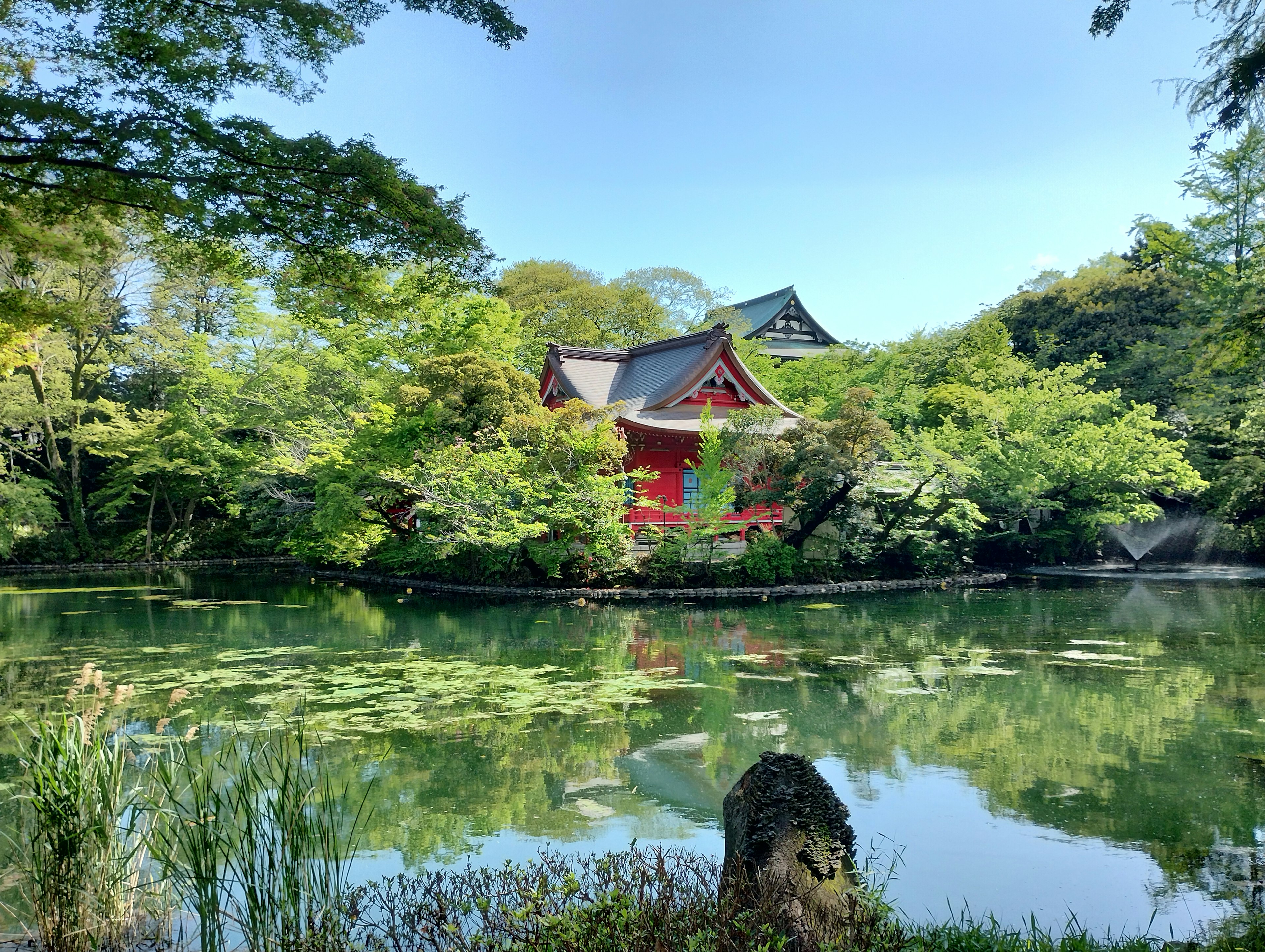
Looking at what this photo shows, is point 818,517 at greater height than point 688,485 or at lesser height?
lesser

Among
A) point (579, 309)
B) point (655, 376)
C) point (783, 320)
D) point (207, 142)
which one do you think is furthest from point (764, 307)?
point (207, 142)

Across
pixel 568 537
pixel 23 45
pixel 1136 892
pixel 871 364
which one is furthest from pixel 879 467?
pixel 23 45

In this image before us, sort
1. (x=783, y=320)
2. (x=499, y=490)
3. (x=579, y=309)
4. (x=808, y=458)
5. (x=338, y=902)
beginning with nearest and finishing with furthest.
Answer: (x=338, y=902)
(x=499, y=490)
(x=808, y=458)
(x=579, y=309)
(x=783, y=320)

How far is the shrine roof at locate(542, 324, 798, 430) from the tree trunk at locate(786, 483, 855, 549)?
2636mm

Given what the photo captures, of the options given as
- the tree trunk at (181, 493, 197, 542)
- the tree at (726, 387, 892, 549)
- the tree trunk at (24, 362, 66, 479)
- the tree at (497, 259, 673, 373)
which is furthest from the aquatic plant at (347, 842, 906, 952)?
the tree at (497, 259, 673, 373)

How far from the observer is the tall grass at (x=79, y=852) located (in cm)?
300

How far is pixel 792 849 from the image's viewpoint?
3.04 m

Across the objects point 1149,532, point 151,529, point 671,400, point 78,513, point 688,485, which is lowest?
point 1149,532

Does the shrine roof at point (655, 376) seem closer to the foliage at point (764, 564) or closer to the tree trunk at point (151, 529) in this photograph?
the foliage at point (764, 564)

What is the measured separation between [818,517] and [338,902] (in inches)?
537

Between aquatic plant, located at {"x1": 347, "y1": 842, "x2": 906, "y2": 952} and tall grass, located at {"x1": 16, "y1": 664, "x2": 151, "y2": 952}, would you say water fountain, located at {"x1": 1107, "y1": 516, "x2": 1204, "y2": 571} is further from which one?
tall grass, located at {"x1": 16, "y1": 664, "x2": 151, "y2": 952}

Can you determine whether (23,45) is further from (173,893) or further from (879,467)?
(879,467)

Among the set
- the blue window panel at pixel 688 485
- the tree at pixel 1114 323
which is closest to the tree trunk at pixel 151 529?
the blue window panel at pixel 688 485

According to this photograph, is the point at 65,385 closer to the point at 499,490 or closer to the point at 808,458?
the point at 499,490
